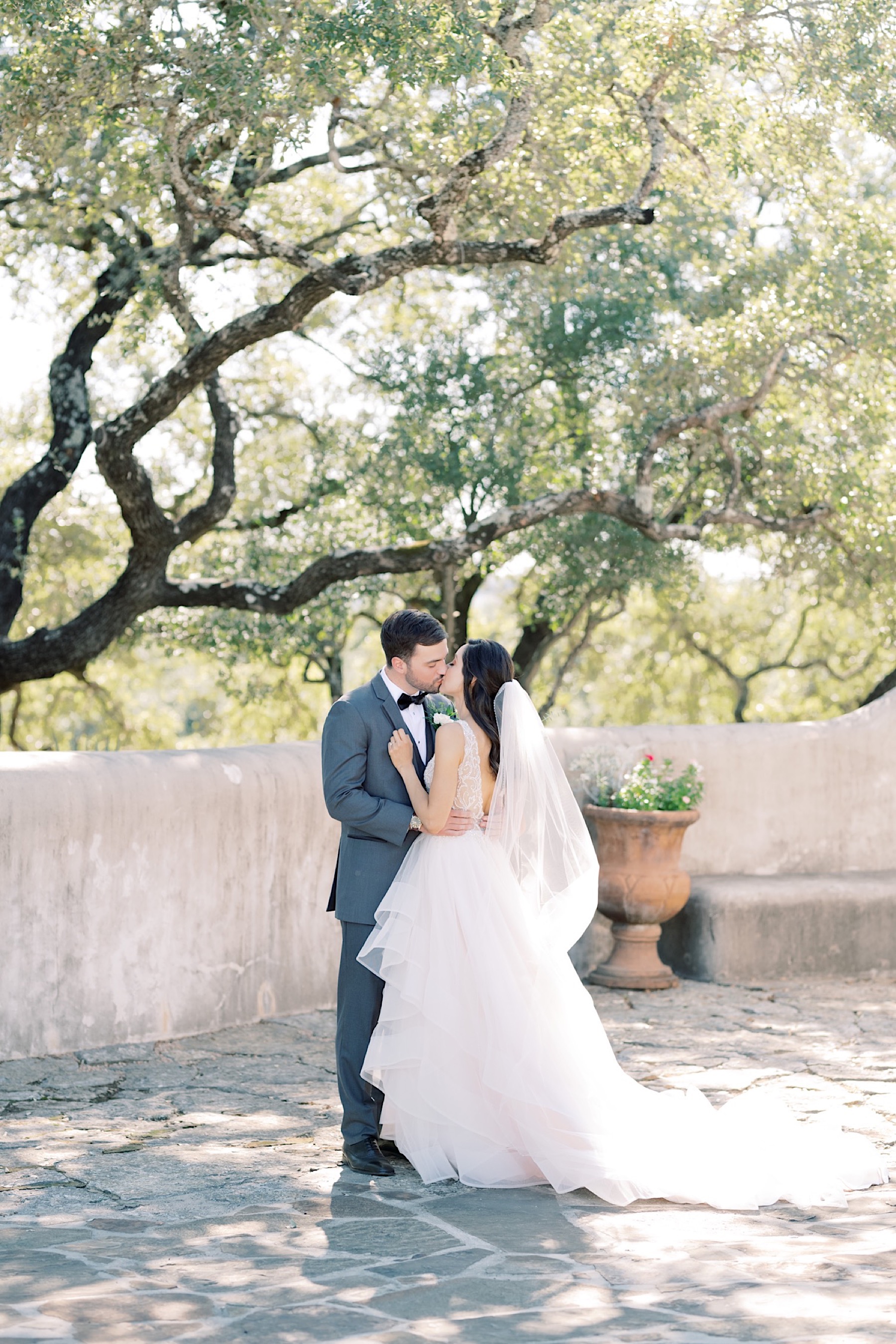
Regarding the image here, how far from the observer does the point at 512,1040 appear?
464 cm

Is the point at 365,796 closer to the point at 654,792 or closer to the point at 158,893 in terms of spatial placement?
the point at 158,893

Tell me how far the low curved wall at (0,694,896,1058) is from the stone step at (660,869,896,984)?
2289 millimetres

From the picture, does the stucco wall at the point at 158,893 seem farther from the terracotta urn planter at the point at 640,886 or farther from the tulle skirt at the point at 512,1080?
the tulle skirt at the point at 512,1080

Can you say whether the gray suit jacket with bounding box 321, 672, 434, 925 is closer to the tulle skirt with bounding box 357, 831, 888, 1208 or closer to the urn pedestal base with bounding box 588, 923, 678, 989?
the tulle skirt with bounding box 357, 831, 888, 1208

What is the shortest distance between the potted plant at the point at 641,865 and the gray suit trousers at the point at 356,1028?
11.2 ft

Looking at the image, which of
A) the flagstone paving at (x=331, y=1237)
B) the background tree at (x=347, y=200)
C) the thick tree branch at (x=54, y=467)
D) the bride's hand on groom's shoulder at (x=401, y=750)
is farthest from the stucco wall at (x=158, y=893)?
the thick tree branch at (x=54, y=467)

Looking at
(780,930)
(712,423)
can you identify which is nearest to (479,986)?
(780,930)

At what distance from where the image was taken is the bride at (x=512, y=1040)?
450cm

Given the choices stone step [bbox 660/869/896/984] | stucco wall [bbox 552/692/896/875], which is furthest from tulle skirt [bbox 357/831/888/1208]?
stucco wall [bbox 552/692/896/875]

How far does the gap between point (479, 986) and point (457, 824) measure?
21.6 inches

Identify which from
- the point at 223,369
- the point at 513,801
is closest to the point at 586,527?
the point at 223,369

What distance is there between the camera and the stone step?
8305 mm

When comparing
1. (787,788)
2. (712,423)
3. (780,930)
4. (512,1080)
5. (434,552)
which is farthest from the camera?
(434,552)

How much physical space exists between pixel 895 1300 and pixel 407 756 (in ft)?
7.27
